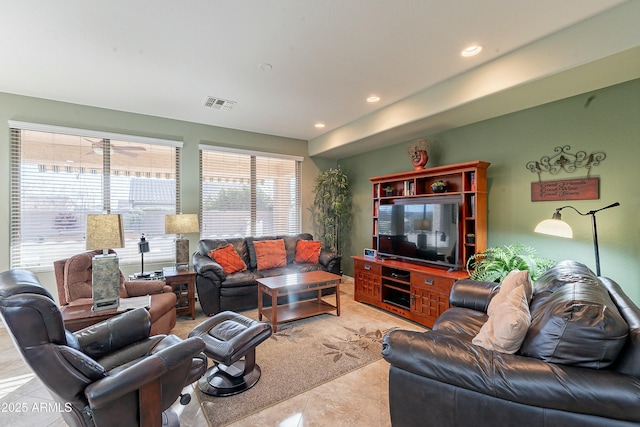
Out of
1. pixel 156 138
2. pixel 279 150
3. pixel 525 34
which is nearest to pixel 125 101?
pixel 156 138

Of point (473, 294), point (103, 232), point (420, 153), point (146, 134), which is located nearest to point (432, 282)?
point (473, 294)

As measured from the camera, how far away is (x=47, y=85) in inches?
126

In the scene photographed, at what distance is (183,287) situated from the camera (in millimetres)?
3715

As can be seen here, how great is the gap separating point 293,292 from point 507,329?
2337 mm

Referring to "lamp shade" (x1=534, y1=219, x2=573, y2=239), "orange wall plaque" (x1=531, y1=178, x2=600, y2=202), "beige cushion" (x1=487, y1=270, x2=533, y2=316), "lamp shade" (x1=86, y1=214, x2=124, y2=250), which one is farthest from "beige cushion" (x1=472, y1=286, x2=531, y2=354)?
"lamp shade" (x1=86, y1=214, x2=124, y2=250)

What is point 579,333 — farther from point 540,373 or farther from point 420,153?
point 420,153

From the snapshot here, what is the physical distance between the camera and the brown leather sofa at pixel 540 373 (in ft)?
3.70

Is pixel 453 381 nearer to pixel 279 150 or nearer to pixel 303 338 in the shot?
pixel 303 338

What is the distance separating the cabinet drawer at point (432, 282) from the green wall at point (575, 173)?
0.86 m

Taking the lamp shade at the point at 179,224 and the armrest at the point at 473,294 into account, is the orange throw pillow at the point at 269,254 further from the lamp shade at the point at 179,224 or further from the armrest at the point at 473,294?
the armrest at the point at 473,294

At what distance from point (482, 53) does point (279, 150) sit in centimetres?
360

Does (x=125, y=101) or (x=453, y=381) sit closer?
(x=453, y=381)

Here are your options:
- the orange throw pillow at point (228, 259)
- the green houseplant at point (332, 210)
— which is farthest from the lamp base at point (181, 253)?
the green houseplant at point (332, 210)

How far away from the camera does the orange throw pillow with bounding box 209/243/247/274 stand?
4094 mm
